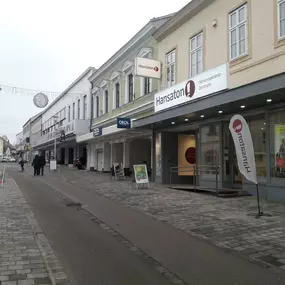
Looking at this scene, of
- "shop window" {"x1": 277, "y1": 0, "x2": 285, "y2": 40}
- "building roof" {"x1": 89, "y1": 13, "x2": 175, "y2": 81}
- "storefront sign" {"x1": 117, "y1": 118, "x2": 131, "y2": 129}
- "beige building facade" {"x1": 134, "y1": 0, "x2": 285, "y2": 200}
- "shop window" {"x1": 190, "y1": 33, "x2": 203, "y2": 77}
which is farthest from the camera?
"building roof" {"x1": 89, "y1": 13, "x2": 175, "y2": 81}

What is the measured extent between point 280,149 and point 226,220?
164 inches

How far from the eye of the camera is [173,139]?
62.8 feet

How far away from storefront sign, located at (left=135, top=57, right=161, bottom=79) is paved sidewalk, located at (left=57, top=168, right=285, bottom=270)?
6775 millimetres

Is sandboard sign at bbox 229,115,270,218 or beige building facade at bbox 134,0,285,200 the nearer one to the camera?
sandboard sign at bbox 229,115,270,218

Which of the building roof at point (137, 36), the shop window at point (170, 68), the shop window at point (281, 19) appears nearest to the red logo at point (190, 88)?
the shop window at point (170, 68)

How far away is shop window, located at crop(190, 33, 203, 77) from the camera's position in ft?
49.7

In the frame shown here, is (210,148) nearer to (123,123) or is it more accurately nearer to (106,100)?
(123,123)

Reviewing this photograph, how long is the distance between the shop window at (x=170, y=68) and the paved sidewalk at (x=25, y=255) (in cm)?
1106

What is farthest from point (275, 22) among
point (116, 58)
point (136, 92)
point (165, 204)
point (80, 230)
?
point (116, 58)

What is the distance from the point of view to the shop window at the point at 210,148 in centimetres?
1472

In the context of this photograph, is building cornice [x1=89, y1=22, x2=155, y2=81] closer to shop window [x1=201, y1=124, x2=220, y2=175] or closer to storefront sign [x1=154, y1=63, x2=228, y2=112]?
storefront sign [x1=154, y1=63, x2=228, y2=112]

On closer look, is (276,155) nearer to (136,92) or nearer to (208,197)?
(208,197)

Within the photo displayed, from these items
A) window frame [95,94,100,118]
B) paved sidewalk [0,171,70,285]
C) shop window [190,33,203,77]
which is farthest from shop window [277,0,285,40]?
window frame [95,94,100,118]

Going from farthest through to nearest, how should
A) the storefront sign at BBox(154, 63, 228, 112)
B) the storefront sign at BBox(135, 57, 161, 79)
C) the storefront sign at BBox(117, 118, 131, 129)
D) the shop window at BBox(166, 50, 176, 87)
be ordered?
the storefront sign at BBox(117, 118, 131, 129) < the shop window at BBox(166, 50, 176, 87) < the storefront sign at BBox(135, 57, 161, 79) < the storefront sign at BBox(154, 63, 228, 112)
